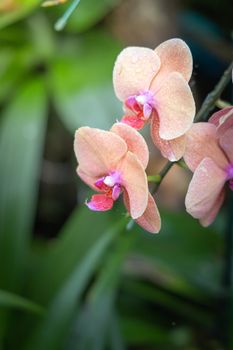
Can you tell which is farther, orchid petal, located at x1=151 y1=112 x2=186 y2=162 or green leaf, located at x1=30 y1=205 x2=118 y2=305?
green leaf, located at x1=30 y1=205 x2=118 y2=305

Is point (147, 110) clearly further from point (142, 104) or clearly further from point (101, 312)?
point (101, 312)

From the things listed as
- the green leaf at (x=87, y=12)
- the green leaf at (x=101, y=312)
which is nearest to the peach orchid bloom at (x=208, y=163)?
the green leaf at (x=101, y=312)

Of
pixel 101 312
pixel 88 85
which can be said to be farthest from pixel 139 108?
pixel 88 85

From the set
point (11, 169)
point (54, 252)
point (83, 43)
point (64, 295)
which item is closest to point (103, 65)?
point (83, 43)

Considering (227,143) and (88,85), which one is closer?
(227,143)

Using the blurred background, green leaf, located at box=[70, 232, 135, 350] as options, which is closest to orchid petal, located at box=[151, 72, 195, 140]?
the blurred background

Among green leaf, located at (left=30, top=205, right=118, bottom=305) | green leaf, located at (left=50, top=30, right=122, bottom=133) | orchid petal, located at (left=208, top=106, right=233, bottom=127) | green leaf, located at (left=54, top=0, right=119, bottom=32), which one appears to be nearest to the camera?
orchid petal, located at (left=208, top=106, right=233, bottom=127)

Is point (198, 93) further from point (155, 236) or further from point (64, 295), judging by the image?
point (64, 295)

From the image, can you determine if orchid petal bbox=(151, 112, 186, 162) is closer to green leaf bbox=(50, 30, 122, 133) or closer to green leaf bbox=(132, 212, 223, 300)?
green leaf bbox=(132, 212, 223, 300)
